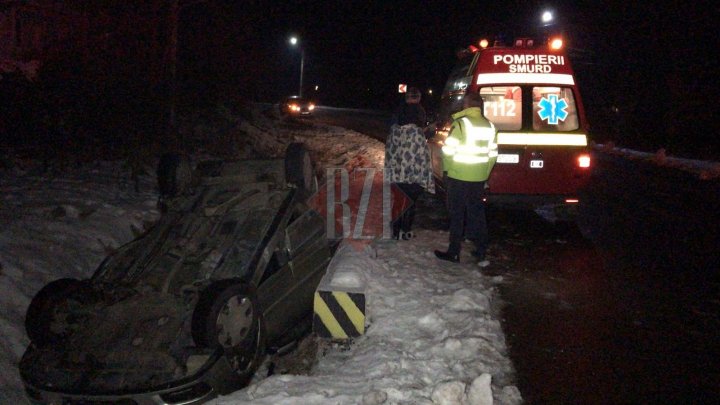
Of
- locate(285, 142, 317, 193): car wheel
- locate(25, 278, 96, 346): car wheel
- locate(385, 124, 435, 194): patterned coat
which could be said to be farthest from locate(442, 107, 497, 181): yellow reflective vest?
locate(25, 278, 96, 346): car wheel

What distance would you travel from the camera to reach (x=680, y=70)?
24750 millimetres

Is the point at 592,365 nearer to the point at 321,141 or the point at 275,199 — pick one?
the point at 275,199

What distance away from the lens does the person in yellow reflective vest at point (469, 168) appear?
626cm

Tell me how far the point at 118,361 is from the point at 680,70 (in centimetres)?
2727

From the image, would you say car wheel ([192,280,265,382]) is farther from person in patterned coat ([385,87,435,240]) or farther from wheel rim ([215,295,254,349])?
person in patterned coat ([385,87,435,240])

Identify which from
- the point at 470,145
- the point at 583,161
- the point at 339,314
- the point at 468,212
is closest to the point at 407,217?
the point at 468,212

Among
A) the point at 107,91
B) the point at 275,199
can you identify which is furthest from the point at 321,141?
the point at 275,199

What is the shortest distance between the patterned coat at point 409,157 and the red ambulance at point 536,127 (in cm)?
115

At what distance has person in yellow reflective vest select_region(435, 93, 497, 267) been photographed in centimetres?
626

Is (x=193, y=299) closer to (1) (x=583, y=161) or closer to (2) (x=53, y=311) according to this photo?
(2) (x=53, y=311)

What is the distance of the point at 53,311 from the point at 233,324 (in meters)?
1.17

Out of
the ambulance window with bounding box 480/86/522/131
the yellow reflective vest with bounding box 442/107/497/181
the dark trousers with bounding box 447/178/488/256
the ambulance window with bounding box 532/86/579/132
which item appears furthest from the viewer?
the ambulance window with bounding box 480/86/522/131

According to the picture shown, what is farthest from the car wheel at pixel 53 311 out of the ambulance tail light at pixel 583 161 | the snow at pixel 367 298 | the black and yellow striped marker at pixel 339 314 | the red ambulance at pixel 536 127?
the ambulance tail light at pixel 583 161

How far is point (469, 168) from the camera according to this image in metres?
6.32
